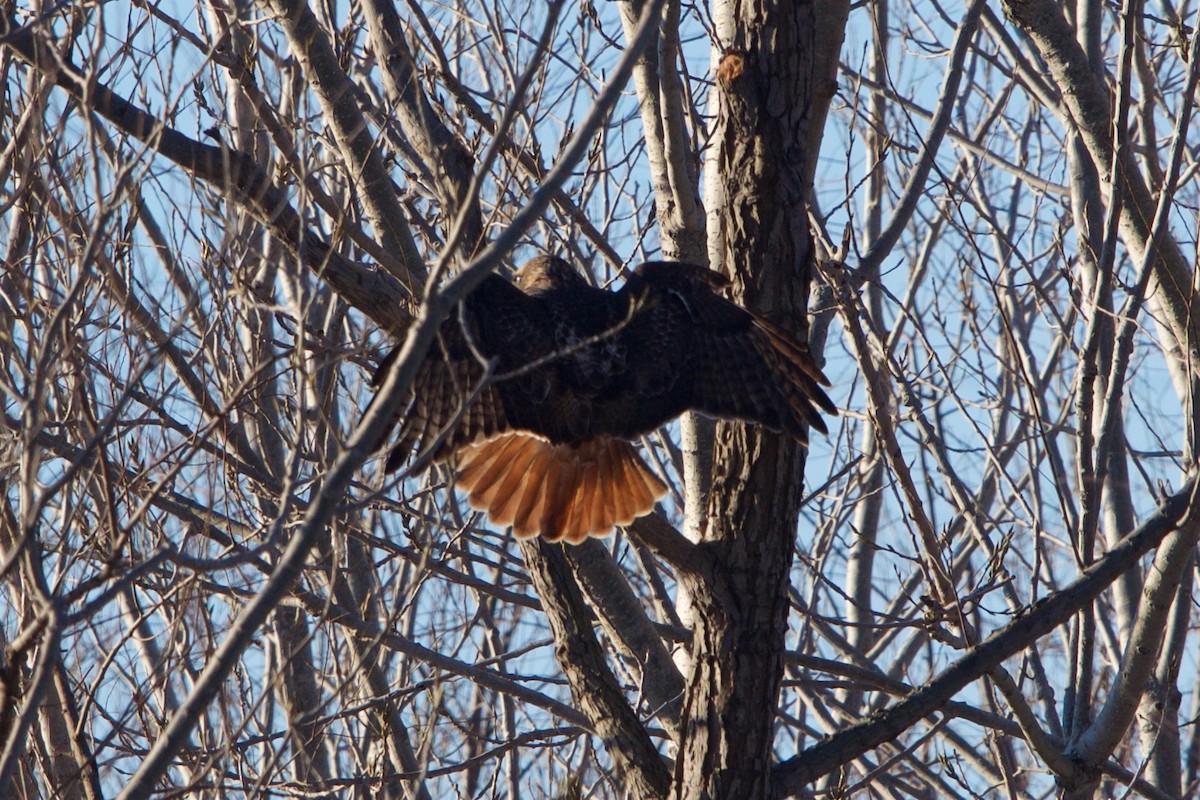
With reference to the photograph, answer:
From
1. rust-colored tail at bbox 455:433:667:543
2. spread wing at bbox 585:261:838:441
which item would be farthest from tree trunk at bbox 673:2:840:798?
rust-colored tail at bbox 455:433:667:543

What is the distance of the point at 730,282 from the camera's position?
405 cm

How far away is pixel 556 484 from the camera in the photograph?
447cm

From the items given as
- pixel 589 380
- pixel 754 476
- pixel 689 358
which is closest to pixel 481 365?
pixel 589 380

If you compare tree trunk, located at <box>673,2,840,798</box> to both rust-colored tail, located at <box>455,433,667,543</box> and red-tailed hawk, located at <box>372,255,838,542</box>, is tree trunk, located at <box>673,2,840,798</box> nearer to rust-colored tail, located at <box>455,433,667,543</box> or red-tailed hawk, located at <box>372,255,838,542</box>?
red-tailed hawk, located at <box>372,255,838,542</box>

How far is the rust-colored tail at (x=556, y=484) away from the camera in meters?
4.26

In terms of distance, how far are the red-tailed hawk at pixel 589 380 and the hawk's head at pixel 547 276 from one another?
22cm

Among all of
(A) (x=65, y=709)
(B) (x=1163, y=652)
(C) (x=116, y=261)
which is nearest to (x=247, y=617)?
(A) (x=65, y=709)

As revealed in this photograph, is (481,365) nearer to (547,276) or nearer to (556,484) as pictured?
(556,484)

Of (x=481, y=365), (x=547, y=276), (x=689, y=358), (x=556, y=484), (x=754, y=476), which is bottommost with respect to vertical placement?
(x=754, y=476)

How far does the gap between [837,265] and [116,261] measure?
77.9 inches

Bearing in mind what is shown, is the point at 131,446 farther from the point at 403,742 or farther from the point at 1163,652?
the point at 1163,652

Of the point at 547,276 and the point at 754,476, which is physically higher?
the point at 547,276

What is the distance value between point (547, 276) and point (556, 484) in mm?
825

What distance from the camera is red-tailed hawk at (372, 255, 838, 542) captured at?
428 cm
